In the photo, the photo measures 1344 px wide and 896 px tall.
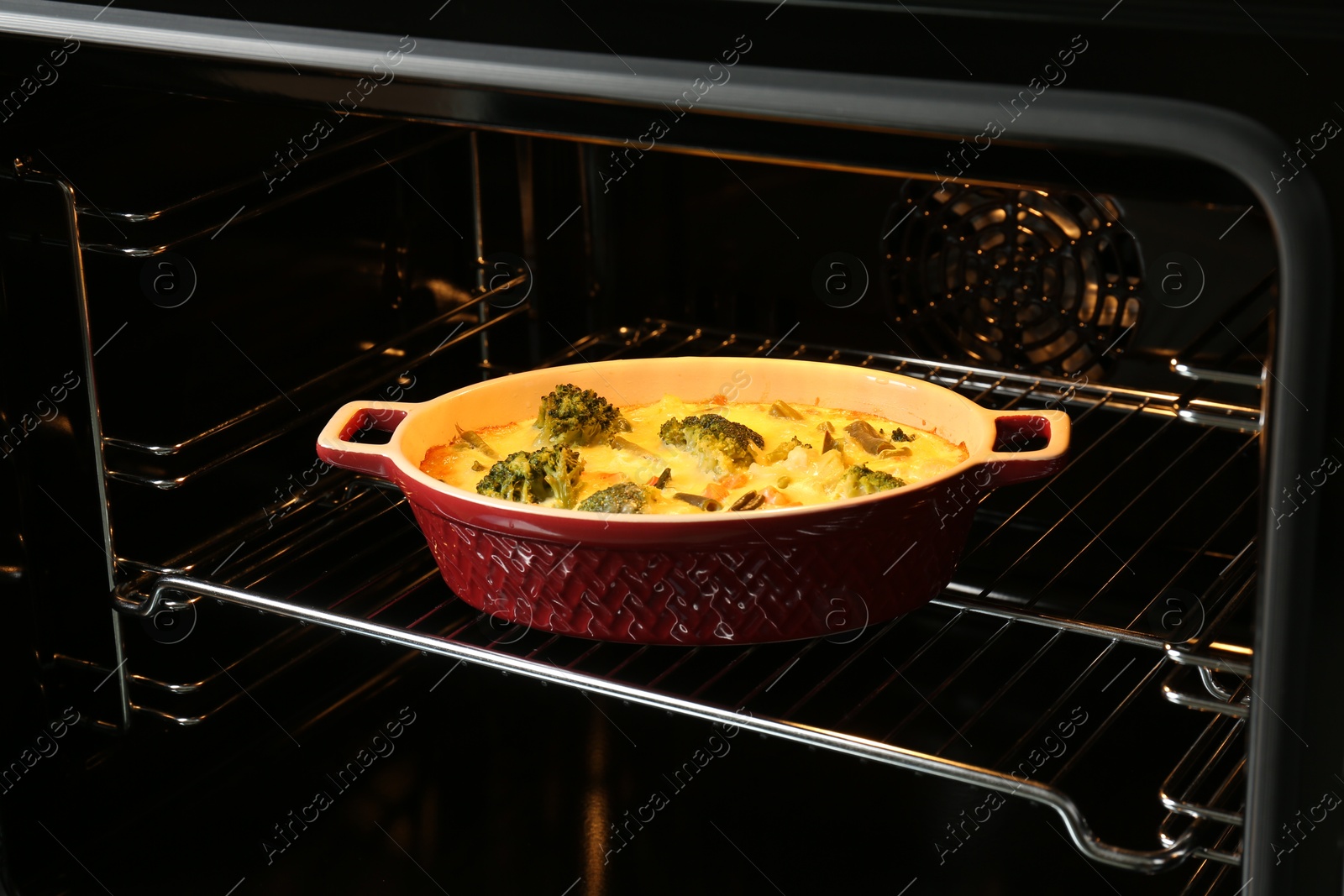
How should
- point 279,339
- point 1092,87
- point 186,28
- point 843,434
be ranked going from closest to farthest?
point 1092,87 → point 186,28 → point 843,434 → point 279,339

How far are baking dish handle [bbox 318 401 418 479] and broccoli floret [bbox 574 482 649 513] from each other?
0.45 ft

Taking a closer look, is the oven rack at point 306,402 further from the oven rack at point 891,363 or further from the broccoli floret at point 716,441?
the broccoli floret at point 716,441

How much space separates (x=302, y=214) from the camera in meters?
1.14

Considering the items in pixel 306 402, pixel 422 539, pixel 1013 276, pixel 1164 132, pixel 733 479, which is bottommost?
pixel 422 539

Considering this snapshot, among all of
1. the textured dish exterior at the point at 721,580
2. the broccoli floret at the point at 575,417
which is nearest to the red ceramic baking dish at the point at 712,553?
the textured dish exterior at the point at 721,580

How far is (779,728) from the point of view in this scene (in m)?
0.78

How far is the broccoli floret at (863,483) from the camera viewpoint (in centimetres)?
84

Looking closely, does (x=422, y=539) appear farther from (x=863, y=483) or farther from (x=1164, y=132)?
(x=1164, y=132)

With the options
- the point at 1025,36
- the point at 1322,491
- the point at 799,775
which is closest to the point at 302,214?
the point at 799,775

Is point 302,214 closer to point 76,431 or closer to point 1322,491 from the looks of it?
point 76,431

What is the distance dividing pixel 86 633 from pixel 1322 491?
2.85ft

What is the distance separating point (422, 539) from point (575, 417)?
0.38 meters

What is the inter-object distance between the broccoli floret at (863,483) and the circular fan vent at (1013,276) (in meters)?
0.34

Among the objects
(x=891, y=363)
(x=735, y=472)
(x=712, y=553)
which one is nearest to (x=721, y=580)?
(x=712, y=553)
